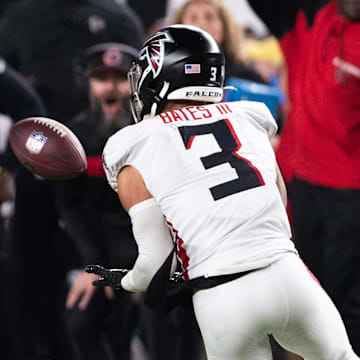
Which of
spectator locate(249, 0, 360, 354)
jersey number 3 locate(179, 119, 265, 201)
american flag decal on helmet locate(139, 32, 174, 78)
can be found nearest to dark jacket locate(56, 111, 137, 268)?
spectator locate(249, 0, 360, 354)

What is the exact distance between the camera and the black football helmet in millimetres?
2713

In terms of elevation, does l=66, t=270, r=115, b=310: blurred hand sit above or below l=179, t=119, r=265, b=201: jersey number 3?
below

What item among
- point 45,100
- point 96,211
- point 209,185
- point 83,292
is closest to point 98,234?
point 96,211

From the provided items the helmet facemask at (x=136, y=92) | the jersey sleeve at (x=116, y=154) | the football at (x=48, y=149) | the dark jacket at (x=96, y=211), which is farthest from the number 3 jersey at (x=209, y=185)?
the dark jacket at (x=96, y=211)

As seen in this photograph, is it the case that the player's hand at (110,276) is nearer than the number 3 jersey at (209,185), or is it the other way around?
the number 3 jersey at (209,185)

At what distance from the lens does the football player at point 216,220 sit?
2496mm

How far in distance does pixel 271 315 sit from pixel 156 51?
84 cm

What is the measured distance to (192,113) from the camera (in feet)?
8.77

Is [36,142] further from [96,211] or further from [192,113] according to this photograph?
[96,211]

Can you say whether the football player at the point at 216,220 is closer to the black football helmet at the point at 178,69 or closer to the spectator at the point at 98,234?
the black football helmet at the point at 178,69

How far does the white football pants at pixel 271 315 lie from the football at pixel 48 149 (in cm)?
68

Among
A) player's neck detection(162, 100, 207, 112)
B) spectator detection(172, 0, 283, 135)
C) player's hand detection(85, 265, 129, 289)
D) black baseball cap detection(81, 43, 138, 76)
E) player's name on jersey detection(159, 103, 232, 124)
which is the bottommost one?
spectator detection(172, 0, 283, 135)

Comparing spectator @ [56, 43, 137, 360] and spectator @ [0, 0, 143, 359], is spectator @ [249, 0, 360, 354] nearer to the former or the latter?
spectator @ [56, 43, 137, 360]

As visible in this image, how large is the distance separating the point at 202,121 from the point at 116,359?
5.44 ft
